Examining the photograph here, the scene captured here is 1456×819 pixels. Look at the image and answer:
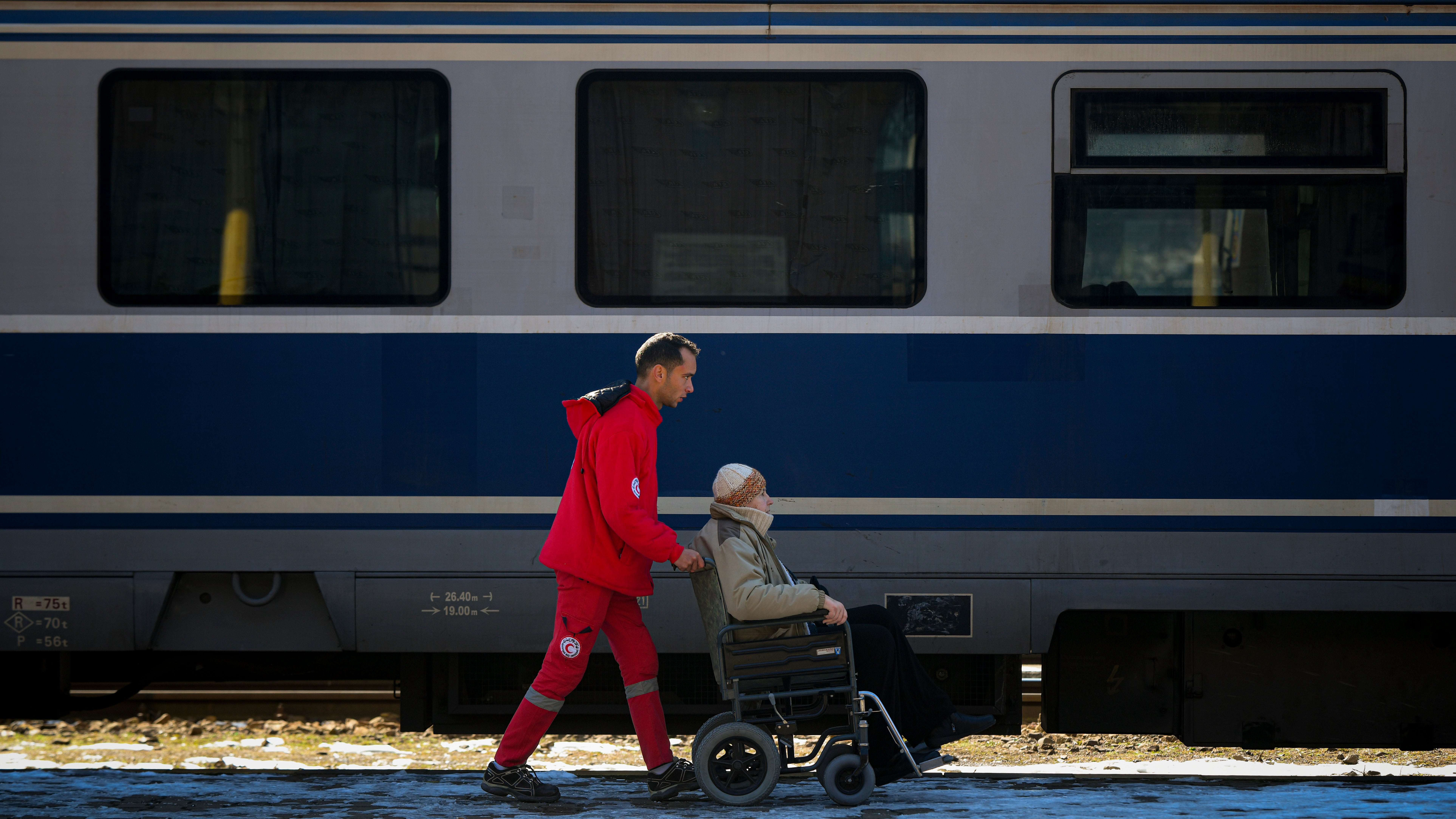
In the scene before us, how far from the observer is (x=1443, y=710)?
4492 millimetres

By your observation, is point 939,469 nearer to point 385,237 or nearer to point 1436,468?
point 1436,468

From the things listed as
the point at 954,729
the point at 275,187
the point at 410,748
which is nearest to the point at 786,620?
the point at 954,729

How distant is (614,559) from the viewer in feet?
13.4

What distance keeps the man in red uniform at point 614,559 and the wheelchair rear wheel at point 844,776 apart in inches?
18.1

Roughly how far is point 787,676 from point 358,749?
2591 mm

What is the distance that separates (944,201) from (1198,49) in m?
1.06

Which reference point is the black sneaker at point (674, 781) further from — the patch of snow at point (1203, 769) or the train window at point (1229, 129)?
the train window at point (1229, 129)

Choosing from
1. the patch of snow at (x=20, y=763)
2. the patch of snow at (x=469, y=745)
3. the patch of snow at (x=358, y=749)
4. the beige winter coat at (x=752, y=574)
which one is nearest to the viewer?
the beige winter coat at (x=752, y=574)

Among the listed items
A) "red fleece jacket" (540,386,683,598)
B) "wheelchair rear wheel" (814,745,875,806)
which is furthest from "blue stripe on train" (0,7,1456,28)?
"wheelchair rear wheel" (814,745,875,806)

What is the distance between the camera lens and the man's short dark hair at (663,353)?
Result: 4055mm

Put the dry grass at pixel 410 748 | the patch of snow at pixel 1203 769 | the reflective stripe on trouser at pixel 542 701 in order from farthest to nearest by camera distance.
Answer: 1. the dry grass at pixel 410 748
2. the patch of snow at pixel 1203 769
3. the reflective stripe on trouser at pixel 542 701

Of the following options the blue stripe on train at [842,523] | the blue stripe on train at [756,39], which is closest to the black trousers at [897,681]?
the blue stripe on train at [842,523]

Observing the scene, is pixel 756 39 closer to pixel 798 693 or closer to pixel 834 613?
pixel 834 613

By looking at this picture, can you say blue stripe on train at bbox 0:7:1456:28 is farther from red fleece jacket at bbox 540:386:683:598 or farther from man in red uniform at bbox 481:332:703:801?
red fleece jacket at bbox 540:386:683:598
